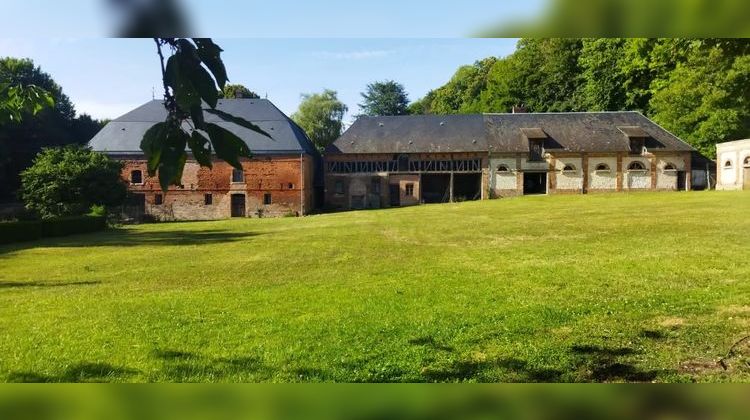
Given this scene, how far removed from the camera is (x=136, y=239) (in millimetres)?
21906

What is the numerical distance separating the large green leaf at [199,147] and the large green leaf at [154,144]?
0.23ft

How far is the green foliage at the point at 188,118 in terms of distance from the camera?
128cm

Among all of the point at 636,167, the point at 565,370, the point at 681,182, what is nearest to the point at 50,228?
the point at 636,167

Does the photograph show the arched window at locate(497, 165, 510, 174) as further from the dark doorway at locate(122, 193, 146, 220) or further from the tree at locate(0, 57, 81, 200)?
the tree at locate(0, 57, 81, 200)

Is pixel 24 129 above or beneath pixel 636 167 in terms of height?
above

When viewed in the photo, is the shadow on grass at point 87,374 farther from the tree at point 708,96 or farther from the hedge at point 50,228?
the hedge at point 50,228

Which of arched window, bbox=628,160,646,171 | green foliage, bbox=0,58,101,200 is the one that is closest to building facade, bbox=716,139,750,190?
arched window, bbox=628,160,646,171

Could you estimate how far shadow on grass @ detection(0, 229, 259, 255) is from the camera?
19359 millimetres

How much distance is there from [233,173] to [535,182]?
18.4ft

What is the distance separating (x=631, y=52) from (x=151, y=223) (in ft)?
43.0

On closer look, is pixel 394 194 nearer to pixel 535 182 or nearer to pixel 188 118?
pixel 535 182

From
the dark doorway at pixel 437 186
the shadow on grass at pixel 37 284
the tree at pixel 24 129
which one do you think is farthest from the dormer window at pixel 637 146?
the shadow on grass at pixel 37 284

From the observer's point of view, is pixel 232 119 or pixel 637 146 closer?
pixel 232 119

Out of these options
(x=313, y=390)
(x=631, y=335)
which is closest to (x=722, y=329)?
(x=631, y=335)
